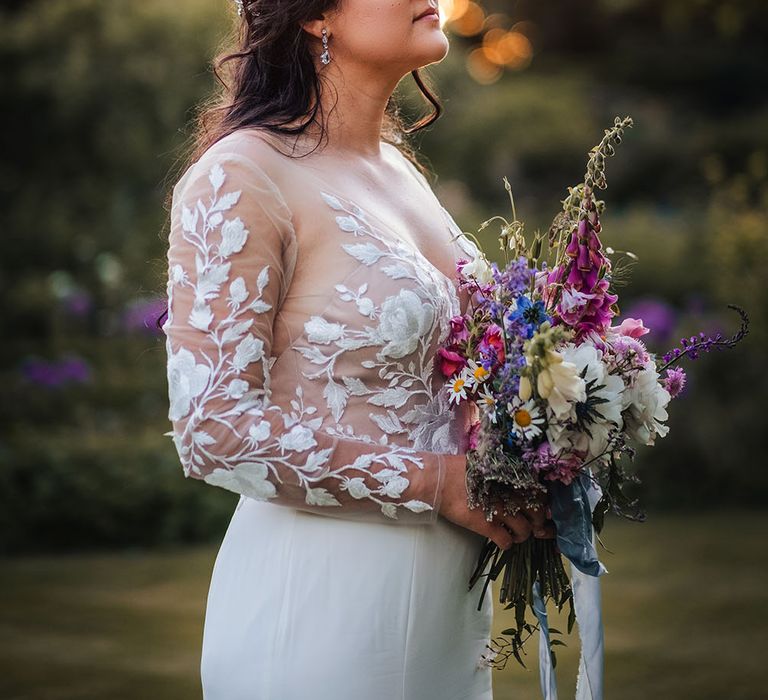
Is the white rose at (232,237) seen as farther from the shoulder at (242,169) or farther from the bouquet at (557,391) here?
the bouquet at (557,391)

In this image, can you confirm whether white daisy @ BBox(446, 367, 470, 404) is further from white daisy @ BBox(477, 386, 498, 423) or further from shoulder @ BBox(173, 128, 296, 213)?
shoulder @ BBox(173, 128, 296, 213)

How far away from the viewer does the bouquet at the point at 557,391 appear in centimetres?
218

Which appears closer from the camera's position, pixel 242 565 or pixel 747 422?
pixel 242 565

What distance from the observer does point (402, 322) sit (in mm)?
2326

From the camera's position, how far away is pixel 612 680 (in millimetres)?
5559

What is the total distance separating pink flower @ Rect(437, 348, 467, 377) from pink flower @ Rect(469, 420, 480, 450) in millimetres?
118

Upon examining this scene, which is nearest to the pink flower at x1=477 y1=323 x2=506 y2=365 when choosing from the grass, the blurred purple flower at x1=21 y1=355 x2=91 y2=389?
the grass

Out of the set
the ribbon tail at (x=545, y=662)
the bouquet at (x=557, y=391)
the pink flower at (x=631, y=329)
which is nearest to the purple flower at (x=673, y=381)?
the bouquet at (x=557, y=391)

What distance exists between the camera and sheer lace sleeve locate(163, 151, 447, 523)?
2172mm

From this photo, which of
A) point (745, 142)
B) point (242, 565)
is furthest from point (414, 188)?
point (745, 142)

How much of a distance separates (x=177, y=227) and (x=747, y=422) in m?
7.16

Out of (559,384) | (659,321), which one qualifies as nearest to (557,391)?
(559,384)

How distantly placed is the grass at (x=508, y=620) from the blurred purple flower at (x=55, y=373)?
2345mm

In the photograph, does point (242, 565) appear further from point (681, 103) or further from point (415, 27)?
point (681, 103)
